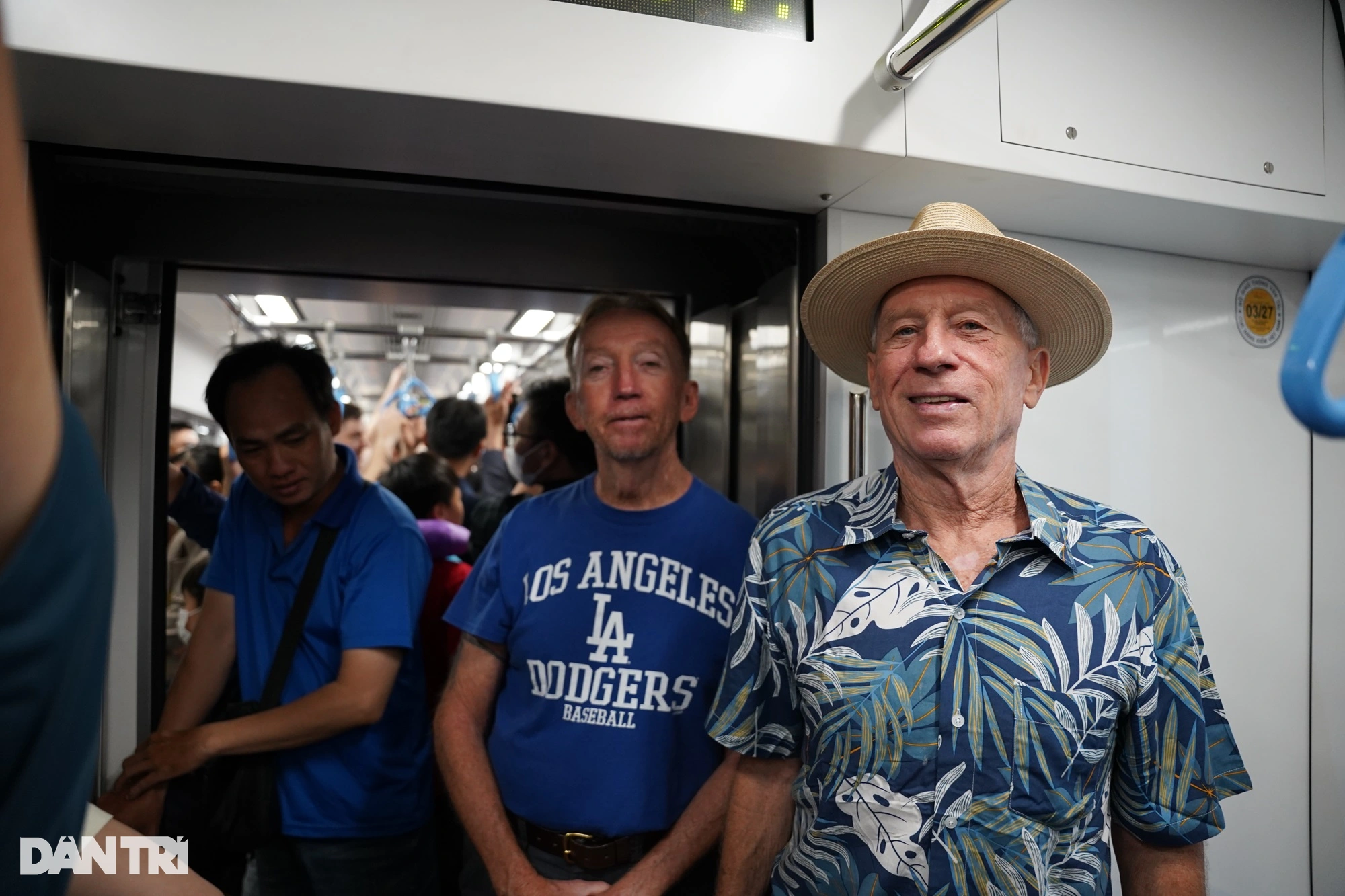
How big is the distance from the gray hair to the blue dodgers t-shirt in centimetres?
54

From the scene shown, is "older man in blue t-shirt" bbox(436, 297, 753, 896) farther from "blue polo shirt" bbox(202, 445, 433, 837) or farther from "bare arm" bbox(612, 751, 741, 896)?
"blue polo shirt" bbox(202, 445, 433, 837)

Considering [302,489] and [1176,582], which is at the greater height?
[302,489]

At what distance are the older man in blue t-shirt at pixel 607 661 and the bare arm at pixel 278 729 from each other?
0.70 ft

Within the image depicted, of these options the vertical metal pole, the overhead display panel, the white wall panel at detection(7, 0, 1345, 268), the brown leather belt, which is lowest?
the brown leather belt

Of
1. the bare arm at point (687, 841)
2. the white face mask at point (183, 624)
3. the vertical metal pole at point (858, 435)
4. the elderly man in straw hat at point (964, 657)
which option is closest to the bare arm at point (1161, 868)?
the elderly man in straw hat at point (964, 657)

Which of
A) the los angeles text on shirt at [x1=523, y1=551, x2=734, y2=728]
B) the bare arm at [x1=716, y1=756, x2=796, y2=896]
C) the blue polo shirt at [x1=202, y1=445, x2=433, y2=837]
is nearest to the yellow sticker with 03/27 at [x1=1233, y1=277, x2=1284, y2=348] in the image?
the los angeles text on shirt at [x1=523, y1=551, x2=734, y2=728]

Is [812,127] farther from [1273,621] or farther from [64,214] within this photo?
[1273,621]

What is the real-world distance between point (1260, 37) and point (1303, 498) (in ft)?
3.84

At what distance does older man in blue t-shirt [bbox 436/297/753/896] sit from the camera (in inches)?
63.1

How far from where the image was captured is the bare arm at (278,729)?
5.89 feet

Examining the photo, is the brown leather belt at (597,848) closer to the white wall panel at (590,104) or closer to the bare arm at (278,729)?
the bare arm at (278,729)

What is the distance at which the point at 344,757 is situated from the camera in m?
1.95

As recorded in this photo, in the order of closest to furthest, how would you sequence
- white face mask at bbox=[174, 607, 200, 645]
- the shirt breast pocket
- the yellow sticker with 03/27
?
1. the shirt breast pocket
2. the yellow sticker with 03/27
3. white face mask at bbox=[174, 607, 200, 645]

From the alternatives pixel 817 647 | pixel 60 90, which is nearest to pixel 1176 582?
pixel 817 647
